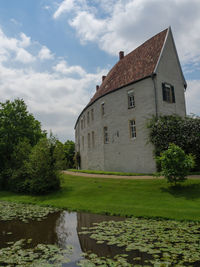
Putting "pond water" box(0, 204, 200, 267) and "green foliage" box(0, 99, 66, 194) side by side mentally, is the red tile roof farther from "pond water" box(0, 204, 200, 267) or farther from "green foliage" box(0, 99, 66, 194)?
"pond water" box(0, 204, 200, 267)

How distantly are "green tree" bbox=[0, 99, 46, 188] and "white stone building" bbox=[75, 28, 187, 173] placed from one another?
765 cm

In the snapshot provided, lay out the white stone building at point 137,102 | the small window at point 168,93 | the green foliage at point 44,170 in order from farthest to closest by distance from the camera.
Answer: the small window at point 168,93 → the white stone building at point 137,102 → the green foliage at point 44,170

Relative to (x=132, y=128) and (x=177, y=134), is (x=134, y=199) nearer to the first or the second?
(x=177, y=134)

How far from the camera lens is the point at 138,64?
21.6m

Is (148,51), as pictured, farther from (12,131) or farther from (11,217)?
(11,217)

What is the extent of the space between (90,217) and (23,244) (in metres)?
3.60

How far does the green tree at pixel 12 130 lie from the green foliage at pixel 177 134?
11328mm

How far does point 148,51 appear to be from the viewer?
2159cm

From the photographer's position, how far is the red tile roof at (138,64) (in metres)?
20.0

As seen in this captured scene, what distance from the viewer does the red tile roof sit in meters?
20.0

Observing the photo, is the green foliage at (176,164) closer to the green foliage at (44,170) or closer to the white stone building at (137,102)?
the white stone building at (137,102)

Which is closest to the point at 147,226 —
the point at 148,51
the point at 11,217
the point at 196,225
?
the point at 196,225

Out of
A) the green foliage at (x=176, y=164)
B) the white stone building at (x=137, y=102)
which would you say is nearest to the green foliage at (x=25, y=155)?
the white stone building at (x=137, y=102)

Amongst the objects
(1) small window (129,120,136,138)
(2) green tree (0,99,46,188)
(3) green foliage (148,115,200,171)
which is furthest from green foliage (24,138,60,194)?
(3) green foliage (148,115,200,171)
